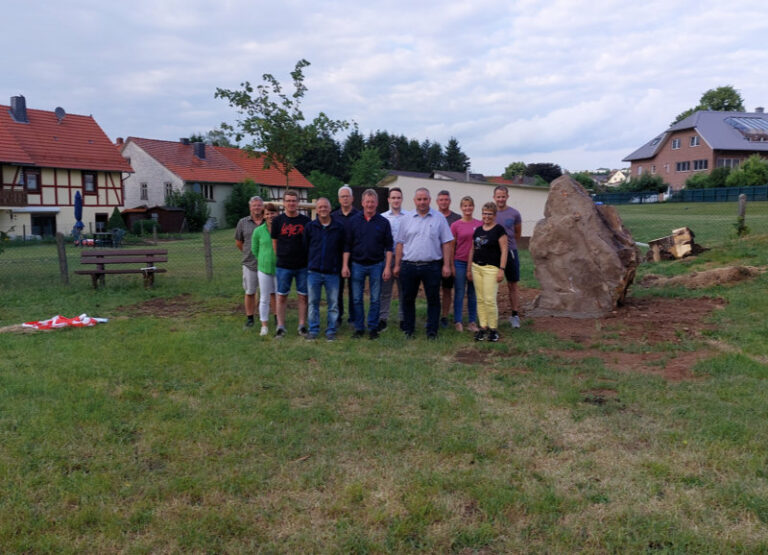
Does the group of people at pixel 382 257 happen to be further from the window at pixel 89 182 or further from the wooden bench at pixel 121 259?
the window at pixel 89 182

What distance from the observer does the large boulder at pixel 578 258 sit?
318 inches

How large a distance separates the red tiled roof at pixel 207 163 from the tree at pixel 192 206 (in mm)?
2657

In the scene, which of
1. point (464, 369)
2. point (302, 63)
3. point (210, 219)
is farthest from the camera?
point (210, 219)

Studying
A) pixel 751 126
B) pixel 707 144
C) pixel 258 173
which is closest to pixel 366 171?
pixel 258 173

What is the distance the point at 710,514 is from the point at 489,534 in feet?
3.92

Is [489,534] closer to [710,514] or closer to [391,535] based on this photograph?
[391,535]

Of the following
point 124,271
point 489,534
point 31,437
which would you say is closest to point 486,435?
point 489,534

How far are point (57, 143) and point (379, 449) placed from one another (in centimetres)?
4085

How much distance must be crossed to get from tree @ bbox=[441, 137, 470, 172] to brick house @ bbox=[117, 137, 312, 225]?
3635cm

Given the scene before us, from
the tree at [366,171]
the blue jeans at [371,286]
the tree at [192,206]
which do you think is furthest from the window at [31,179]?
the blue jeans at [371,286]

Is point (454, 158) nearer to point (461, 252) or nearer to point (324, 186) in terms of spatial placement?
point (324, 186)

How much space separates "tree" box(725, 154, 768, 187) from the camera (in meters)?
40.6

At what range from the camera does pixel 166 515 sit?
323 cm

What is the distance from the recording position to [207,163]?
4800 centimetres
